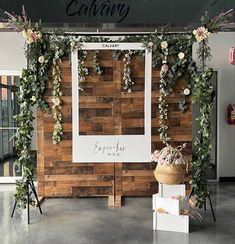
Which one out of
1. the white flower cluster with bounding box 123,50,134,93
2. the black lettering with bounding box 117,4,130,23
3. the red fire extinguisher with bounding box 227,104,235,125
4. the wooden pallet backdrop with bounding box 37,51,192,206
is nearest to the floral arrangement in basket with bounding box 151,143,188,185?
the wooden pallet backdrop with bounding box 37,51,192,206

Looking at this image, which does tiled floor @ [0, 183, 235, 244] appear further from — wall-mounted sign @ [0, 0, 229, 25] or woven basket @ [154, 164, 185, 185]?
wall-mounted sign @ [0, 0, 229, 25]

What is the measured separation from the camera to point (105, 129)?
6090 millimetres

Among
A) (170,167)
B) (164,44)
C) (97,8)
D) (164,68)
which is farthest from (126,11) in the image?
(170,167)

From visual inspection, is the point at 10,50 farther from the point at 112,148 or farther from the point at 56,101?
the point at 112,148

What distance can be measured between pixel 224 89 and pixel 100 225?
3764mm

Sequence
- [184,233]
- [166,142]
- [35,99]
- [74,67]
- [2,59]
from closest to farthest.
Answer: [184,233], [74,67], [35,99], [166,142], [2,59]

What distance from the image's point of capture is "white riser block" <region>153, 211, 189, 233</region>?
15.1 ft

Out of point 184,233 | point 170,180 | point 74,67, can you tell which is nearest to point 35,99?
point 74,67

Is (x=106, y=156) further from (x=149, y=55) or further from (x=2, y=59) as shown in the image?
(x=2, y=59)

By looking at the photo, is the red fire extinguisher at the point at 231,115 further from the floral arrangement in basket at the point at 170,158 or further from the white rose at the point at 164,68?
the floral arrangement in basket at the point at 170,158

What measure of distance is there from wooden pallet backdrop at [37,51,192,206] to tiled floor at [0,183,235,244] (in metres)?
0.21

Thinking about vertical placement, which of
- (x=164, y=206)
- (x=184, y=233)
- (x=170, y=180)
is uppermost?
(x=170, y=180)

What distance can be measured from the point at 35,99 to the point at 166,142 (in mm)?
2080

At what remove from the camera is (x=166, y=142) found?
19.9 feet
